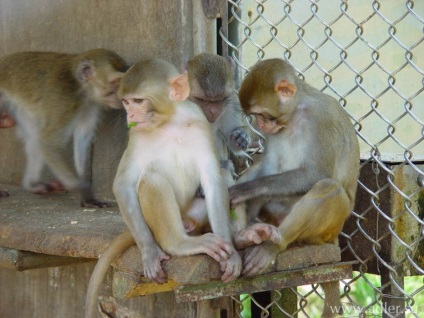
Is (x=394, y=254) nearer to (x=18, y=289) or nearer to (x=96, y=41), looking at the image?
(x=96, y=41)

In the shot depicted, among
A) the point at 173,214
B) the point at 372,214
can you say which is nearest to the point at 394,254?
the point at 372,214

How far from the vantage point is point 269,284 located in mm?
4164

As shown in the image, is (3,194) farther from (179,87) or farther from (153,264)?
(153,264)

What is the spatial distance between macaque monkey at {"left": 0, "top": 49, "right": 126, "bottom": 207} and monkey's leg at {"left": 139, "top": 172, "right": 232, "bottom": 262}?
179 centimetres

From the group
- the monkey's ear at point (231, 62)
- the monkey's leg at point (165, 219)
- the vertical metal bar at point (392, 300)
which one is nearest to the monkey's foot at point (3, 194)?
the monkey's ear at point (231, 62)

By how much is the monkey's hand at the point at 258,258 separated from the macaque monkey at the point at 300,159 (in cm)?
11

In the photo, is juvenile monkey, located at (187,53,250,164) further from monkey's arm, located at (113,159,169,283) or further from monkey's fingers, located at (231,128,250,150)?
monkey's arm, located at (113,159,169,283)

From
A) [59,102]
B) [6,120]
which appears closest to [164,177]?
[59,102]

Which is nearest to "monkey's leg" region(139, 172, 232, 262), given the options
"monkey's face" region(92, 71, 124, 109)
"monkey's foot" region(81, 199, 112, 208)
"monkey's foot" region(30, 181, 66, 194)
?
"monkey's foot" region(81, 199, 112, 208)

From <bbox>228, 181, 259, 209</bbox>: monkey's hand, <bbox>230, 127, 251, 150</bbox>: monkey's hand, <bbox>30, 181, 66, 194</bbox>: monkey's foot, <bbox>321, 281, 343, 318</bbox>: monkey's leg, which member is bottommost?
<bbox>30, 181, 66, 194</bbox>: monkey's foot

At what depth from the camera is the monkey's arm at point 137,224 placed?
3.90 metres

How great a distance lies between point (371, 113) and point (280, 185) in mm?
898

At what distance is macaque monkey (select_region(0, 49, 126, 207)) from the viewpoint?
19.1ft

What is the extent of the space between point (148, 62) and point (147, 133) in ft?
1.12
